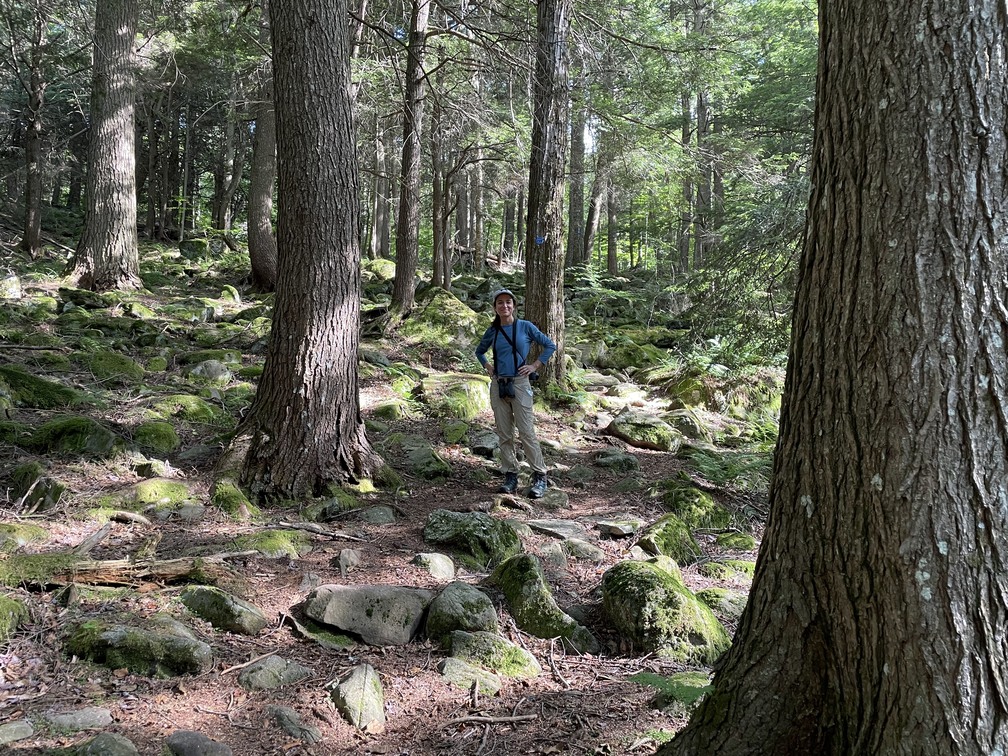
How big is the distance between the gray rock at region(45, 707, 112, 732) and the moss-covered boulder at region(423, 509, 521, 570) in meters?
2.63

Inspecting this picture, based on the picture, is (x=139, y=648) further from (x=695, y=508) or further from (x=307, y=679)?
(x=695, y=508)

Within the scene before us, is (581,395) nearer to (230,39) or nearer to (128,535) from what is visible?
(128,535)

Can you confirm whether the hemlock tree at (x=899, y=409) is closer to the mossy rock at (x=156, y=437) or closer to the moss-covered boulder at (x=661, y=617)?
the moss-covered boulder at (x=661, y=617)

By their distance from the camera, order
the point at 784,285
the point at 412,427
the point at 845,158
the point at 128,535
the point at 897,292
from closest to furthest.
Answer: the point at 897,292 < the point at 845,158 < the point at 128,535 < the point at 784,285 < the point at 412,427

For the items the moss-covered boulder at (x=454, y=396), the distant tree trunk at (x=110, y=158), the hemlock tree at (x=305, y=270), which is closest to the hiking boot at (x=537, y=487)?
the hemlock tree at (x=305, y=270)

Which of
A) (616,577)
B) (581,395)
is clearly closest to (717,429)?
(581,395)

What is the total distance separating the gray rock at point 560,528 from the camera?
565 centimetres

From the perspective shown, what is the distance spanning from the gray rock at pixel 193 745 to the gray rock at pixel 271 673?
18.9 inches

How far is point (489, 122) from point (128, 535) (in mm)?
8855

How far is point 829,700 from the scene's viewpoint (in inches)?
85.7

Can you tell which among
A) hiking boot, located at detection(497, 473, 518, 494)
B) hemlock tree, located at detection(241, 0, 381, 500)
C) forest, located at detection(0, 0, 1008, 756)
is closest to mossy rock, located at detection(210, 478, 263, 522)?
forest, located at detection(0, 0, 1008, 756)

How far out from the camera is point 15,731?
247 cm

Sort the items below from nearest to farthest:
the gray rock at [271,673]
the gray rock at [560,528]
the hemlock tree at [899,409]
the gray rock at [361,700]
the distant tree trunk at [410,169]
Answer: the hemlock tree at [899,409], the gray rock at [361,700], the gray rock at [271,673], the gray rock at [560,528], the distant tree trunk at [410,169]

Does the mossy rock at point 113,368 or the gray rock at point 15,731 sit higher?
the mossy rock at point 113,368
